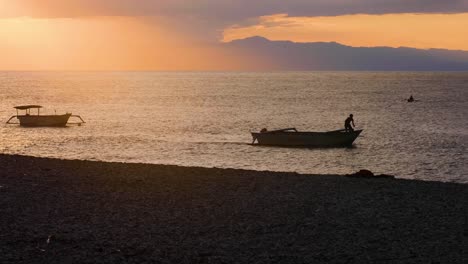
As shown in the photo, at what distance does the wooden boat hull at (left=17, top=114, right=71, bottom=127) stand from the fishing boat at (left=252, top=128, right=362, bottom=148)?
29.7m

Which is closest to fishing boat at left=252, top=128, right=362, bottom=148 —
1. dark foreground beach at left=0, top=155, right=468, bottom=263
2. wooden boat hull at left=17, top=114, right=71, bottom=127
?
dark foreground beach at left=0, top=155, right=468, bottom=263

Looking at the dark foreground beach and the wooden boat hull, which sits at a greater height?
the dark foreground beach

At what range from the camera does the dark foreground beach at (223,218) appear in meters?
11.8

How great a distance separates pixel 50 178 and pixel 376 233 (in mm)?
11273

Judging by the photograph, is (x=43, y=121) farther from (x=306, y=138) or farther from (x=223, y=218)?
(x=223, y=218)

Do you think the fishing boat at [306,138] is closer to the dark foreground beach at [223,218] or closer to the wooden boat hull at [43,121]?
the dark foreground beach at [223,218]

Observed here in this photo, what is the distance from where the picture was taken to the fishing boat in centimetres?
5000

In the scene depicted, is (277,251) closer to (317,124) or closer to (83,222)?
(83,222)

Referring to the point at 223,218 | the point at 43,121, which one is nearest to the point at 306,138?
the point at 43,121

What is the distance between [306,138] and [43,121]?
116 ft

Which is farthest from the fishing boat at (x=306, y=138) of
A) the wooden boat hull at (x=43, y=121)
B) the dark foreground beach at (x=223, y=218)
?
the wooden boat hull at (x=43, y=121)

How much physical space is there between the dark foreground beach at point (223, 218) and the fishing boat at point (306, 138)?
2828cm

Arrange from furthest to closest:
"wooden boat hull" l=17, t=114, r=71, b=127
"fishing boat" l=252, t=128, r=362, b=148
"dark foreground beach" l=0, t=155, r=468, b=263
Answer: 1. "wooden boat hull" l=17, t=114, r=71, b=127
2. "fishing boat" l=252, t=128, r=362, b=148
3. "dark foreground beach" l=0, t=155, r=468, b=263

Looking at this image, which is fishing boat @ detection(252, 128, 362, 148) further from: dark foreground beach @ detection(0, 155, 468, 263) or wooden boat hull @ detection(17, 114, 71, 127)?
wooden boat hull @ detection(17, 114, 71, 127)
